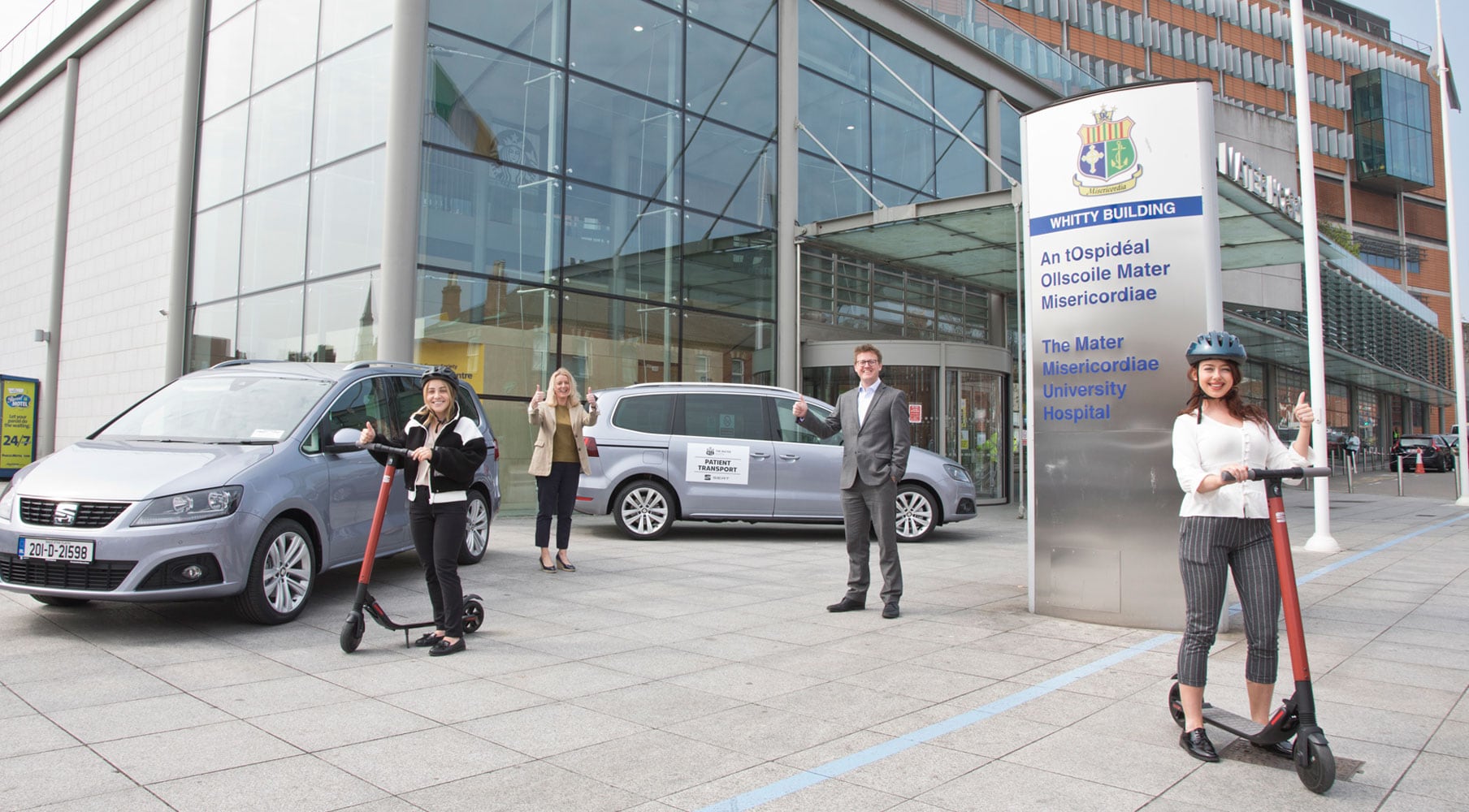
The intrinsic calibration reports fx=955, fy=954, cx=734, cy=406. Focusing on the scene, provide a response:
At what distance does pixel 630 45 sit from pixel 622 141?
5.36 ft

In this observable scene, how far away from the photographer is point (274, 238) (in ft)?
50.3

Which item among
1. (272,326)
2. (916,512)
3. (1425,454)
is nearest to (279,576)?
(916,512)

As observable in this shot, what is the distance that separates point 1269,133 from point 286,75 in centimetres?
2436

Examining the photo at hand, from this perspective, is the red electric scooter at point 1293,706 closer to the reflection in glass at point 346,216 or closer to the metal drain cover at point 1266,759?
→ the metal drain cover at point 1266,759

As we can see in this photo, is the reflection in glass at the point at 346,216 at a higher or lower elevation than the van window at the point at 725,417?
higher

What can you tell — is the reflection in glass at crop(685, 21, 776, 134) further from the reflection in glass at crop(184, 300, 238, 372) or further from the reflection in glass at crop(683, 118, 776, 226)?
the reflection in glass at crop(184, 300, 238, 372)

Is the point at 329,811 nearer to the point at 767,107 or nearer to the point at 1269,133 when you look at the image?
the point at 767,107

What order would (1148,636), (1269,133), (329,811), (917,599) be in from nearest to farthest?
(329,811) < (1148,636) < (917,599) < (1269,133)

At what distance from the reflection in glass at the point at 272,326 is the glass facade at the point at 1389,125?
79.6m

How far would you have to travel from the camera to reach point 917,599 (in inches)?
298

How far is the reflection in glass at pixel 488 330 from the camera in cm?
1323

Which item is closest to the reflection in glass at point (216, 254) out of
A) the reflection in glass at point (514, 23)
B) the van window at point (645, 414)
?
the reflection in glass at point (514, 23)

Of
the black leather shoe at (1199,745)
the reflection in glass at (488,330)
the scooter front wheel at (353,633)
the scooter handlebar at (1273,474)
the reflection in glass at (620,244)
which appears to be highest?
the reflection in glass at (620,244)

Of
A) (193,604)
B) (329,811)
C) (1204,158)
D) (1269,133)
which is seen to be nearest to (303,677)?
(329,811)
